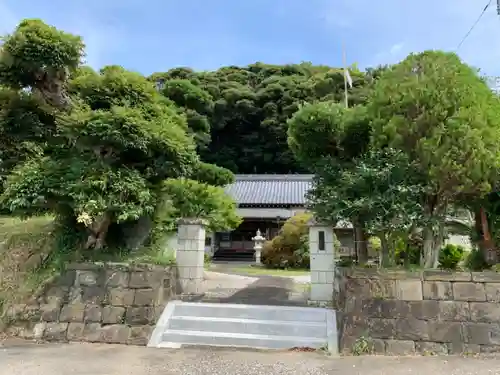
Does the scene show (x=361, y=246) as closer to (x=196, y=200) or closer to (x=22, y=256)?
(x=196, y=200)

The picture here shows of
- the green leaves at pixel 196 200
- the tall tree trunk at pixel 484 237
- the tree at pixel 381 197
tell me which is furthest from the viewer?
the green leaves at pixel 196 200

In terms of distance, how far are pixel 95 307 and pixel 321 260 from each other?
3839 mm

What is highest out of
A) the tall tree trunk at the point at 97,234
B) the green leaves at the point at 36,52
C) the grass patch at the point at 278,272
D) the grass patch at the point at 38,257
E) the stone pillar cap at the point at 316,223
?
the green leaves at the point at 36,52

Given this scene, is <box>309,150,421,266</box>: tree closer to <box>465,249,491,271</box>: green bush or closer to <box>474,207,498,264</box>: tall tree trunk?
<box>474,207,498,264</box>: tall tree trunk

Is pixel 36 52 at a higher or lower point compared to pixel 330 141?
higher

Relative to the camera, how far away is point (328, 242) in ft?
20.9

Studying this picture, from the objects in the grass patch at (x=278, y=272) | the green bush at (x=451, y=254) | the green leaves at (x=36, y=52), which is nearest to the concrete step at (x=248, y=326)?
the green bush at (x=451, y=254)

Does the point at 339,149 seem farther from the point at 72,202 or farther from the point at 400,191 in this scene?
the point at 72,202

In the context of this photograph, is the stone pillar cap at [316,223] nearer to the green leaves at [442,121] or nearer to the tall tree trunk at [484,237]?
the green leaves at [442,121]

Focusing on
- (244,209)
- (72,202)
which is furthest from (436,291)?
(244,209)

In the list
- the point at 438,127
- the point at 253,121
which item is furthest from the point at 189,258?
the point at 253,121

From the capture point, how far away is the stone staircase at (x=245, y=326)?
520 cm

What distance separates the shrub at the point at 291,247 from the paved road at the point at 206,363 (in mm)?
9409

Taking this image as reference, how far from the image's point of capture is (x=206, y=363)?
4410 millimetres
